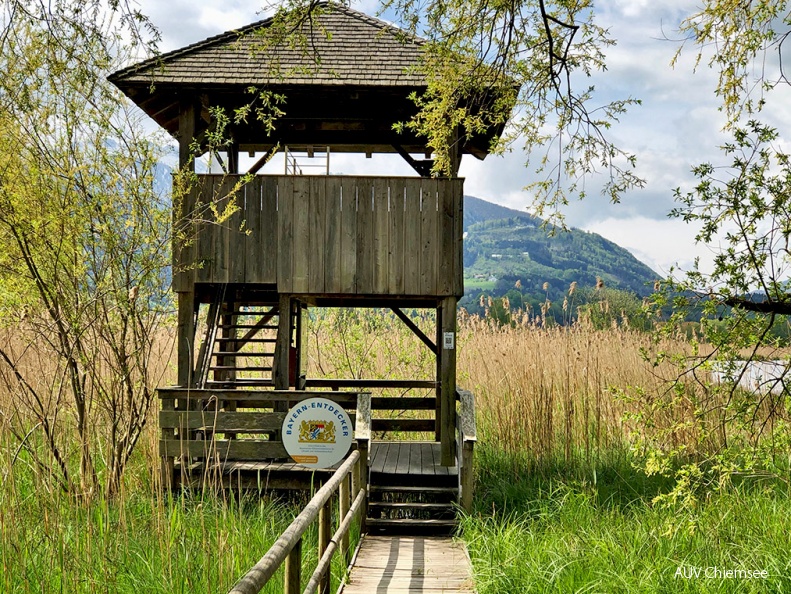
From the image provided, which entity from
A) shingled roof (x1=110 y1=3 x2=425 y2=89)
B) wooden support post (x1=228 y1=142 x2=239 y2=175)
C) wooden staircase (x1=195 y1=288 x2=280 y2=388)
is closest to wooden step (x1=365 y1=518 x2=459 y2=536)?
wooden staircase (x1=195 y1=288 x2=280 y2=388)

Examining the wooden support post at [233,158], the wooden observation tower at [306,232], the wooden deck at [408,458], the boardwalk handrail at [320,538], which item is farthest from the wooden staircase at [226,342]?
the boardwalk handrail at [320,538]

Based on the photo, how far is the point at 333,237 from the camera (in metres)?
11.1

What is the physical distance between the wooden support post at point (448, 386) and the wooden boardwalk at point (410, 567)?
6.96 ft

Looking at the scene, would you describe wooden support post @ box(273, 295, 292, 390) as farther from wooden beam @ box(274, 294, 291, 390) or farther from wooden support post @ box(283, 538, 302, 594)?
wooden support post @ box(283, 538, 302, 594)

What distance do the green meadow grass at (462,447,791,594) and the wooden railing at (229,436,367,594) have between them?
116cm


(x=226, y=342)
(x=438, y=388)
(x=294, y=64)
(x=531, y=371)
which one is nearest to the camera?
(x=531, y=371)

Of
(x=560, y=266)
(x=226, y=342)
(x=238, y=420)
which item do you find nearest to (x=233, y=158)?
(x=226, y=342)

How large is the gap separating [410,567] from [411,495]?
11.4 ft

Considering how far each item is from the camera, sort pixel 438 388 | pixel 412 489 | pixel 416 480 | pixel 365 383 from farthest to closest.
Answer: pixel 365 383 → pixel 438 388 → pixel 416 480 → pixel 412 489

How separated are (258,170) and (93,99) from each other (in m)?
3.58

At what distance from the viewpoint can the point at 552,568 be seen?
636cm

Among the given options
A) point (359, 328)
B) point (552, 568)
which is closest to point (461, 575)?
point (552, 568)

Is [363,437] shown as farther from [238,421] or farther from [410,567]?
[410,567]

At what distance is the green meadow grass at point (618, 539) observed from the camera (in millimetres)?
5957
